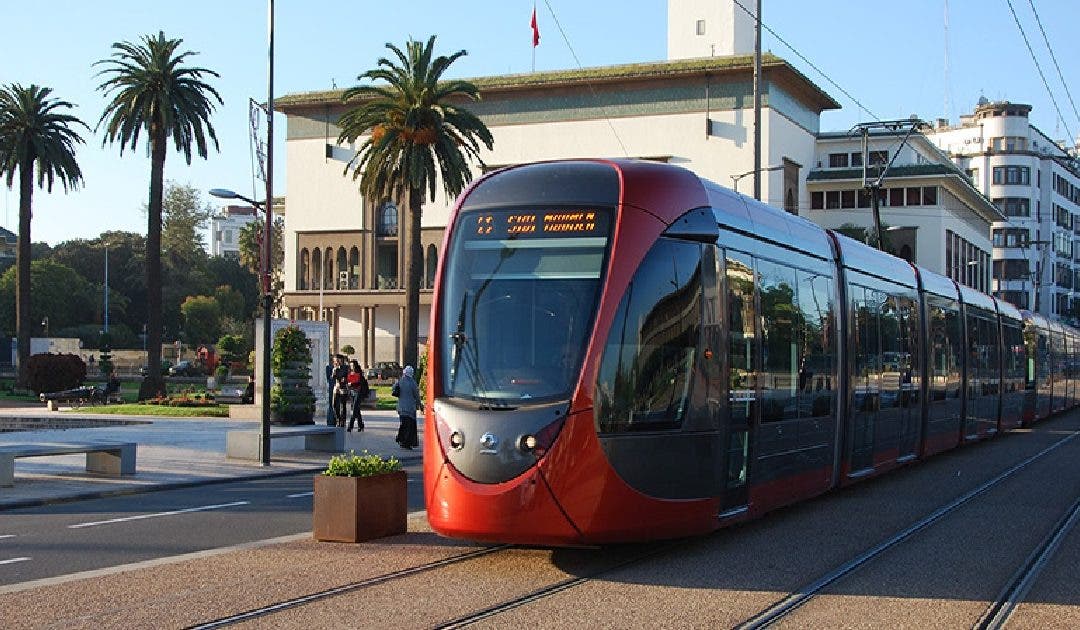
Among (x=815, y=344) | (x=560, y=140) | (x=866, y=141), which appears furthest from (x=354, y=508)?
(x=560, y=140)

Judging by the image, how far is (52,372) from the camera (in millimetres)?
54375

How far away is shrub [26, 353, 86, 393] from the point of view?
54.4m

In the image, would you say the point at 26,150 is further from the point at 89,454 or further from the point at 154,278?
the point at 89,454

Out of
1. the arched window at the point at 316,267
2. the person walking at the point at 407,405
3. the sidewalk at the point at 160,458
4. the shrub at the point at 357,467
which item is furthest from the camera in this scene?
the arched window at the point at 316,267

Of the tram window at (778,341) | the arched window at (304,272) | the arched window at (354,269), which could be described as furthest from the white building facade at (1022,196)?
the tram window at (778,341)

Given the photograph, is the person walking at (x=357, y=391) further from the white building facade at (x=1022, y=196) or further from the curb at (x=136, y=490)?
the white building facade at (x=1022, y=196)

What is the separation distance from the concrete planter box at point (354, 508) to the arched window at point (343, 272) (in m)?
82.3

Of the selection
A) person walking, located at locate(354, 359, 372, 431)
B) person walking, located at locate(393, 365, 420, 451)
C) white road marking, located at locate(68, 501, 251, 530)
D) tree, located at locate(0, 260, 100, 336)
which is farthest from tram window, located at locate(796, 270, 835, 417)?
tree, located at locate(0, 260, 100, 336)

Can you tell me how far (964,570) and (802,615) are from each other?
280 cm

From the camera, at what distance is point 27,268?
61.8 m

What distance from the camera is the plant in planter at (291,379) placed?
34.4 m

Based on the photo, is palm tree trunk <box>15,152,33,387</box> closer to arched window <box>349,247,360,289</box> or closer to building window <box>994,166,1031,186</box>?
arched window <box>349,247,360,289</box>

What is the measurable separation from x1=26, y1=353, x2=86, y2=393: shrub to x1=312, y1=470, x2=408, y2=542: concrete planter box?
146 feet

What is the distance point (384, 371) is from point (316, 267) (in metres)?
14.6
